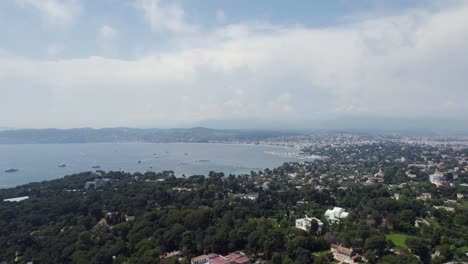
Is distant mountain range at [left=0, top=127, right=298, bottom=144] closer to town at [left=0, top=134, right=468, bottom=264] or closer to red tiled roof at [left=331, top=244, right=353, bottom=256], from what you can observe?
town at [left=0, top=134, right=468, bottom=264]

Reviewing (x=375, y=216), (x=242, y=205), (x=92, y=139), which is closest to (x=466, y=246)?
(x=375, y=216)

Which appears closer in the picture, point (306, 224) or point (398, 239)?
point (398, 239)

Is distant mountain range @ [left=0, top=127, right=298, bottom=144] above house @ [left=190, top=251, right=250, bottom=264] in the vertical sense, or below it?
above

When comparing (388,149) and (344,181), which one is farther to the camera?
(388,149)

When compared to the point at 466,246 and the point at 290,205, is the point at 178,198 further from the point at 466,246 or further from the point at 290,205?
the point at 466,246

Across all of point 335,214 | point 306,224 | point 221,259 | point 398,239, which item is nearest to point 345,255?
point 306,224

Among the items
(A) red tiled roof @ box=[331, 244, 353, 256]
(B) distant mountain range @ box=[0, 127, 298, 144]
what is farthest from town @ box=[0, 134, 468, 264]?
(B) distant mountain range @ box=[0, 127, 298, 144]

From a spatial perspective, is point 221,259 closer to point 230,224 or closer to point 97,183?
point 230,224
